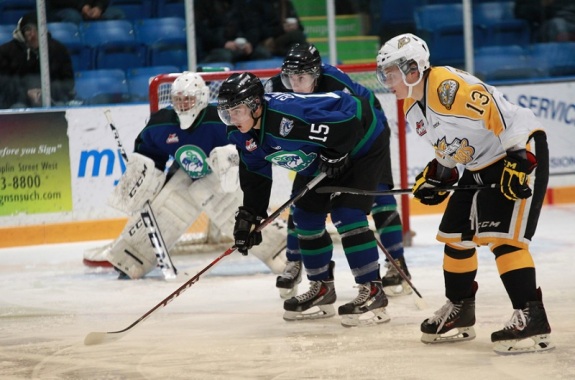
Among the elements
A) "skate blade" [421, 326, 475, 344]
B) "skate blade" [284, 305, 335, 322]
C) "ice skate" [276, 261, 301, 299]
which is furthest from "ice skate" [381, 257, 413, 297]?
"skate blade" [421, 326, 475, 344]

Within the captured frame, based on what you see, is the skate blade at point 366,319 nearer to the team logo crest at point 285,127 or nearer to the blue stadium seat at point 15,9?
the team logo crest at point 285,127

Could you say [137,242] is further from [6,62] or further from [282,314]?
[6,62]

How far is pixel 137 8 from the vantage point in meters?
7.20

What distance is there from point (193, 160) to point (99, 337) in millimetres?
1663

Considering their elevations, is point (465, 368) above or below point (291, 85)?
below

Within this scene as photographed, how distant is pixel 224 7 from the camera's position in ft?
23.3

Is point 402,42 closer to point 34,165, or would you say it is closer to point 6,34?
point 34,165

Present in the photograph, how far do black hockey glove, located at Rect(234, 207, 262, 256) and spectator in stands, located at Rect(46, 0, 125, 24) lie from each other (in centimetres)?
331

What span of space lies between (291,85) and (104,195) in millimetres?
2394

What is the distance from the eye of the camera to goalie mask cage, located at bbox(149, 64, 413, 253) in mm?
5789

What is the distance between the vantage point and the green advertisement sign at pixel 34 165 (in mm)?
6375

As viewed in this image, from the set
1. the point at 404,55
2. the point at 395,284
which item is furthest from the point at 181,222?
the point at 404,55

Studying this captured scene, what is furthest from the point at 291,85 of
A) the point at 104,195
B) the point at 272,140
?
the point at 104,195

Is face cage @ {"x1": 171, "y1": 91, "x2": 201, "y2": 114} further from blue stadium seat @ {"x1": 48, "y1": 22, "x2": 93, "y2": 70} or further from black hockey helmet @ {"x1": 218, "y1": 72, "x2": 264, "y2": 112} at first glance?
blue stadium seat @ {"x1": 48, "y1": 22, "x2": 93, "y2": 70}
